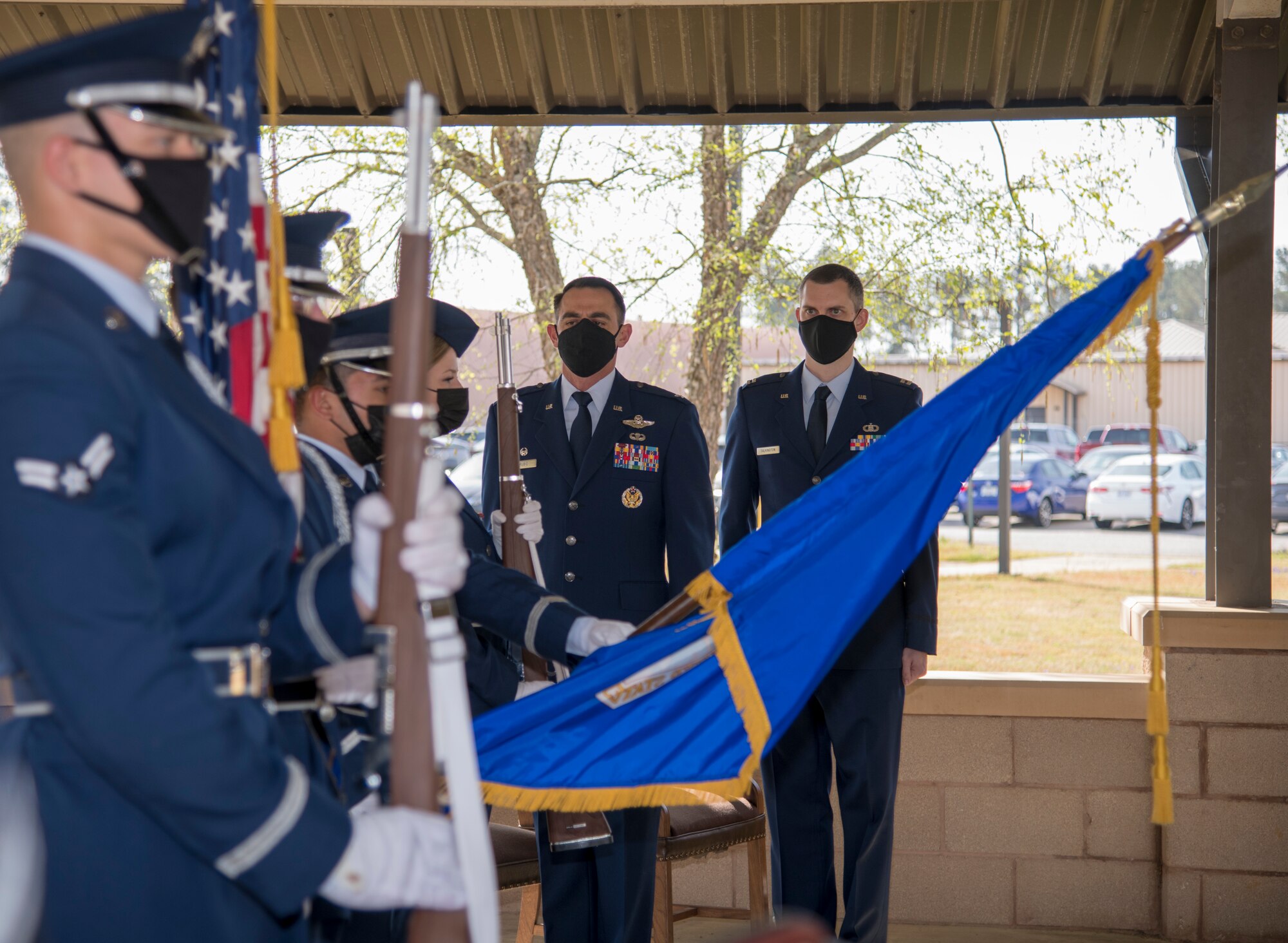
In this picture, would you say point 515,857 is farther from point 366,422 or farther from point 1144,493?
point 1144,493

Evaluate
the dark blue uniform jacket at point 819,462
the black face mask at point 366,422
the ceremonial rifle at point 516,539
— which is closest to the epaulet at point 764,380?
the dark blue uniform jacket at point 819,462

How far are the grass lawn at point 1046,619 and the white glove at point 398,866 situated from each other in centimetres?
607

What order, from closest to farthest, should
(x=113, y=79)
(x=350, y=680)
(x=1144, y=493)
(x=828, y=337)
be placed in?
(x=113, y=79), (x=350, y=680), (x=828, y=337), (x=1144, y=493)

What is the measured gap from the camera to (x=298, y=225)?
200 cm

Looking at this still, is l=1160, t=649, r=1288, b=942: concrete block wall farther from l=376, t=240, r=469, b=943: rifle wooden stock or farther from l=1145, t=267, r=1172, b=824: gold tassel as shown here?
l=376, t=240, r=469, b=943: rifle wooden stock

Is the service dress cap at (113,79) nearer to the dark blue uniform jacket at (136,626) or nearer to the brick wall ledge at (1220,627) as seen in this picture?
the dark blue uniform jacket at (136,626)

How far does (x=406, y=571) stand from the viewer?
4.35ft

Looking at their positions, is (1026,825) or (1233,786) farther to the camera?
(1026,825)

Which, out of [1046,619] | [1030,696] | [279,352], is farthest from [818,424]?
[1046,619]

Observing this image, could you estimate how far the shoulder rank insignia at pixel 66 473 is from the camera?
1.08 m

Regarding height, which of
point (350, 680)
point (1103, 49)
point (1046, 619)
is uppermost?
point (1103, 49)

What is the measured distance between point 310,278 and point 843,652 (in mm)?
1830

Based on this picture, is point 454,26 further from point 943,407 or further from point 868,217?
point 868,217

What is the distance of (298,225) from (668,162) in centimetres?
468
